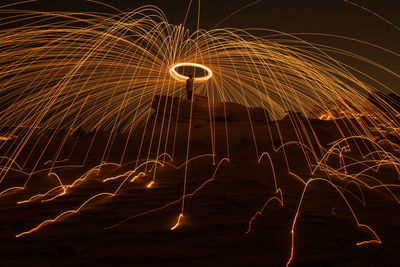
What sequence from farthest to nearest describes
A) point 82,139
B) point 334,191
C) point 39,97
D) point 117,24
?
point 82,139
point 39,97
point 117,24
point 334,191

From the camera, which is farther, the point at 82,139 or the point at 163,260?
the point at 82,139

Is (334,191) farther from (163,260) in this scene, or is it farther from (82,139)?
(82,139)

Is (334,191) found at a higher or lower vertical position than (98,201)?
higher

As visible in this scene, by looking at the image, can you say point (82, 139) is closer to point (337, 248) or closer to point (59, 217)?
point (59, 217)

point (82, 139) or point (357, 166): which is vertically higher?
point (82, 139)

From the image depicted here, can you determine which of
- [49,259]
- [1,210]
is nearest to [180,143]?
[1,210]

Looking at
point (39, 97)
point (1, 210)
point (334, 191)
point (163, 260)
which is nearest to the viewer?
point (163, 260)

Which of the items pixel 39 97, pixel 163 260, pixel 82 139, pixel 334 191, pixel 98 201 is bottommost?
pixel 163 260

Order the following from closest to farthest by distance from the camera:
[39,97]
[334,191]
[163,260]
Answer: [163,260] < [334,191] < [39,97]

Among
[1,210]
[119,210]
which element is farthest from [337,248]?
[1,210]
